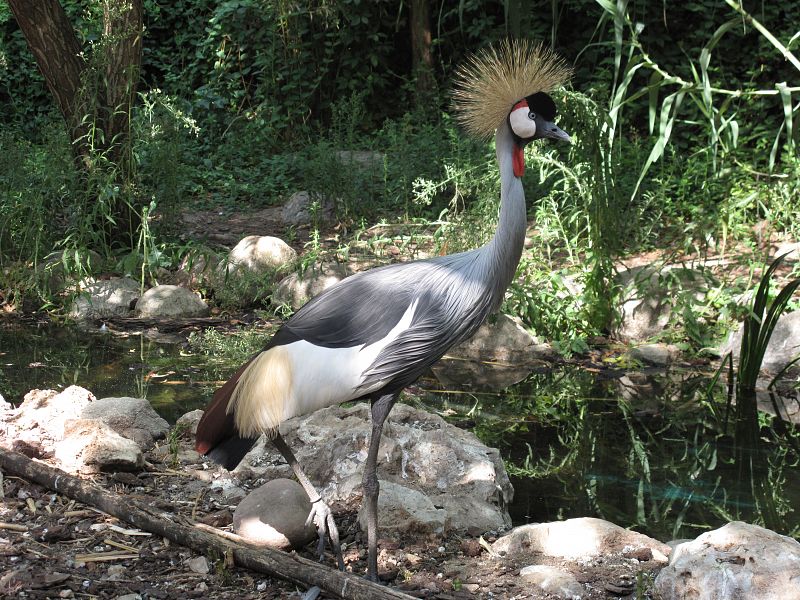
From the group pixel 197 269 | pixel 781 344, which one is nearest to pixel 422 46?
pixel 197 269

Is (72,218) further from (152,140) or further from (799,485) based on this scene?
(799,485)

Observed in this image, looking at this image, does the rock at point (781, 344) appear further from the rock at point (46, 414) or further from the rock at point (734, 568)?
the rock at point (46, 414)

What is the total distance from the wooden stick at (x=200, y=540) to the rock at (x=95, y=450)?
218 mm

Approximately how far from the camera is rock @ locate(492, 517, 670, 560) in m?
3.64

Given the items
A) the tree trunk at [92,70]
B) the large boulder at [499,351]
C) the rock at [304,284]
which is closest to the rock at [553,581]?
the large boulder at [499,351]

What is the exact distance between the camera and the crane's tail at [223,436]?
12.0 ft

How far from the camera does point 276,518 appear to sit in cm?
360

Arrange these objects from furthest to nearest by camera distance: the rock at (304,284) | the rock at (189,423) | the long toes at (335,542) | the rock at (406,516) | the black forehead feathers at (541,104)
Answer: the rock at (304,284)
the rock at (189,423)
the rock at (406,516)
the black forehead feathers at (541,104)
the long toes at (335,542)

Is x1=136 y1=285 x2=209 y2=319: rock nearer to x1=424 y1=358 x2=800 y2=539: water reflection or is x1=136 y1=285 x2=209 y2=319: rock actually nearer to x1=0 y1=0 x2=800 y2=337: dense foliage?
x1=0 y1=0 x2=800 y2=337: dense foliage

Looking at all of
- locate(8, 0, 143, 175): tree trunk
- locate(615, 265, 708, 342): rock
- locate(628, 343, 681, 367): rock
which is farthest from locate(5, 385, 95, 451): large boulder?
locate(615, 265, 708, 342): rock

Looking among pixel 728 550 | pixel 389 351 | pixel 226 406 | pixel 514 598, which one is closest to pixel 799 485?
pixel 728 550

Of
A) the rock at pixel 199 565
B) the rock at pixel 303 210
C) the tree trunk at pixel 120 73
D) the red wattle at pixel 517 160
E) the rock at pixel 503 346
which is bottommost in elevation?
the rock at pixel 199 565

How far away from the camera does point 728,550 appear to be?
3221mm

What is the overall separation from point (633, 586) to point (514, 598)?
43cm
